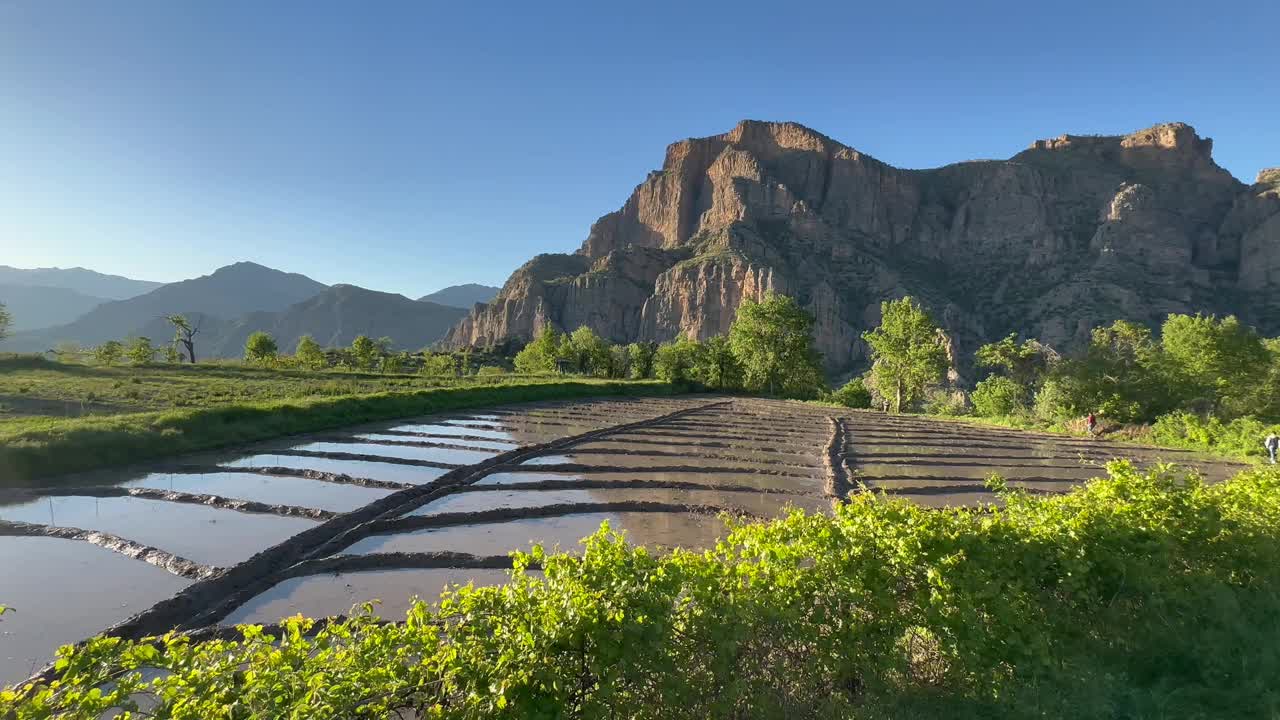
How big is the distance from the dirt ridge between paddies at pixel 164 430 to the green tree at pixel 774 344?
27.8 metres

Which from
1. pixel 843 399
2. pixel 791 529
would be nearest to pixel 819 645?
pixel 791 529

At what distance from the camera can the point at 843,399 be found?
44.6 m

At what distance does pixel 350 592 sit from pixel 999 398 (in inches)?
1438

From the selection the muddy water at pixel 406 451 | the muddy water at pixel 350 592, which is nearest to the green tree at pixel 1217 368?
the muddy water at pixel 406 451

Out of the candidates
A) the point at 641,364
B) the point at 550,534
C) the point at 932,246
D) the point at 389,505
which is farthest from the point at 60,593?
the point at 932,246

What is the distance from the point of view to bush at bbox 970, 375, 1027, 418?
32.2m

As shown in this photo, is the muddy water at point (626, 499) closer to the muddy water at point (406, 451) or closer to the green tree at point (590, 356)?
the muddy water at point (406, 451)

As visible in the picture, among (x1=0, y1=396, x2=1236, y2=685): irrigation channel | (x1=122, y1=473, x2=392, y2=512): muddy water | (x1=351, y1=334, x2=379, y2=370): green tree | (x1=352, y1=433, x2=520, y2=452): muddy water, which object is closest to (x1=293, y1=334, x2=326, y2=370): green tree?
(x1=351, y1=334, x2=379, y2=370): green tree

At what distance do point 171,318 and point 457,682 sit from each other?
250 ft

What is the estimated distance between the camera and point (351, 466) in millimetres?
15180

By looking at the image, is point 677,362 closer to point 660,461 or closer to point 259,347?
point 660,461

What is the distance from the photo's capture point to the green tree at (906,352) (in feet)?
113

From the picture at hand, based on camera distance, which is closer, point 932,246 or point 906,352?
point 906,352

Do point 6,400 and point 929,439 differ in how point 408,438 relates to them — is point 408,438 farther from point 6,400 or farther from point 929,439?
point 929,439
